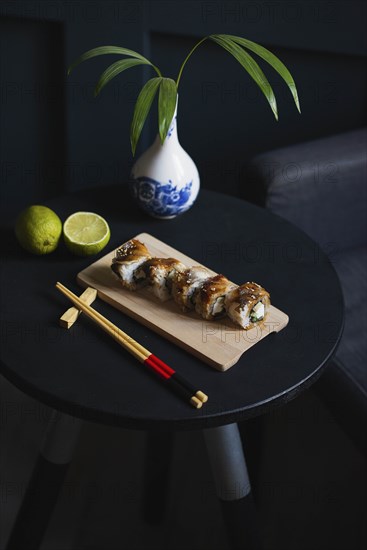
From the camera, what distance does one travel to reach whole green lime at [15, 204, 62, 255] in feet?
4.67

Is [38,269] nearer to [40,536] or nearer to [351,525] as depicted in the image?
[40,536]

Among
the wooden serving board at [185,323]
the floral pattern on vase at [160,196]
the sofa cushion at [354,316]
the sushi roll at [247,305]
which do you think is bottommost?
the sofa cushion at [354,316]

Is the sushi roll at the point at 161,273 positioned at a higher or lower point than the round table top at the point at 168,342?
higher

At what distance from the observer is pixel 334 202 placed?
6.01 feet

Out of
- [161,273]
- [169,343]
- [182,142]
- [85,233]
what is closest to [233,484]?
[169,343]

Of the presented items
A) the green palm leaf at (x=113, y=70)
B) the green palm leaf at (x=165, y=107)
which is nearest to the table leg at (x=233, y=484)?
the green palm leaf at (x=165, y=107)

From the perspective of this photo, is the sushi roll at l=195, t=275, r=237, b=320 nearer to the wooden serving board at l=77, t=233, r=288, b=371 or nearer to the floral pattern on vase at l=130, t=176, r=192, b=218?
the wooden serving board at l=77, t=233, r=288, b=371

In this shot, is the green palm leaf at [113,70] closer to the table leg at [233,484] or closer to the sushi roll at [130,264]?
the sushi roll at [130,264]

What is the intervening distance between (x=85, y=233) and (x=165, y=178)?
204 mm

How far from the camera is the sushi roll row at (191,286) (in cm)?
127

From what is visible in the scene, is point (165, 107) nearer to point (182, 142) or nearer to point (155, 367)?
point (155, 367)

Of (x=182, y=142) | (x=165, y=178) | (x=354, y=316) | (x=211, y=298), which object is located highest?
(x=165, y=178)

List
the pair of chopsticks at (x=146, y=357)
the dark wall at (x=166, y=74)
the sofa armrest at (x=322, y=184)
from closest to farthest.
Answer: the pair of chopsticks at (x=146, y=357), the sofa armrest at (x=322, y=184), the dark wall at (x=166, y=74)

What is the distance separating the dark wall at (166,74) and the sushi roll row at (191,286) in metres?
0.84
